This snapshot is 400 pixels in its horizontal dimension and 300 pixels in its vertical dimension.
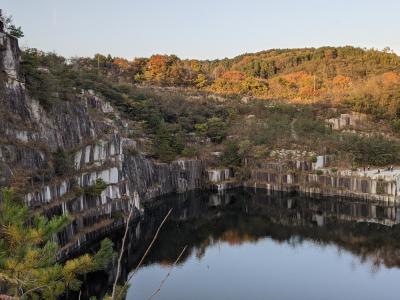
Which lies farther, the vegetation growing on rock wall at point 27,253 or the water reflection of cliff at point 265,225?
the water reflection of cliff at point 265,225

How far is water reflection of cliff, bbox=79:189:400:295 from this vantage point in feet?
82.9

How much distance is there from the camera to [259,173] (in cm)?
4222

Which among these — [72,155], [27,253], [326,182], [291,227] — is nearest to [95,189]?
[72,155]

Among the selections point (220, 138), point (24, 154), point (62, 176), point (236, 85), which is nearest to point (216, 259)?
point (62, 176)

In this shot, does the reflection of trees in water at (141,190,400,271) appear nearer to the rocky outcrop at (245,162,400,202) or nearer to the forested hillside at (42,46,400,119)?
the rocky outcrop at (245,162,400,202)

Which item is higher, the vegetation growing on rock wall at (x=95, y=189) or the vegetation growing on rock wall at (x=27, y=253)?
the vegetation growing on rock wall at (x=27, y=253)

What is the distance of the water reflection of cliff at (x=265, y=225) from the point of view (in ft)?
82.9

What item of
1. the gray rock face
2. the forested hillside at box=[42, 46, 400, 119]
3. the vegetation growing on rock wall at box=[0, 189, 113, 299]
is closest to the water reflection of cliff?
the gray rock face

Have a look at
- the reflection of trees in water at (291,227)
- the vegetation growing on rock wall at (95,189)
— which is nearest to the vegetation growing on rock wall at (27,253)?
the reflection of trees in water at (291,227)

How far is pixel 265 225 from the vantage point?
3112cm

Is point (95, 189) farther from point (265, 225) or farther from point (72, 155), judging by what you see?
point (265, 225)

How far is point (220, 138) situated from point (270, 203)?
465 inches

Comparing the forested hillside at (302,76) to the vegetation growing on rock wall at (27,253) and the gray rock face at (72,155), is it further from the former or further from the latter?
the vegetation growing on rock wall at (27,253)

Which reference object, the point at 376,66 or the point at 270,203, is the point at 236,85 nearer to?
the point at 376,66
